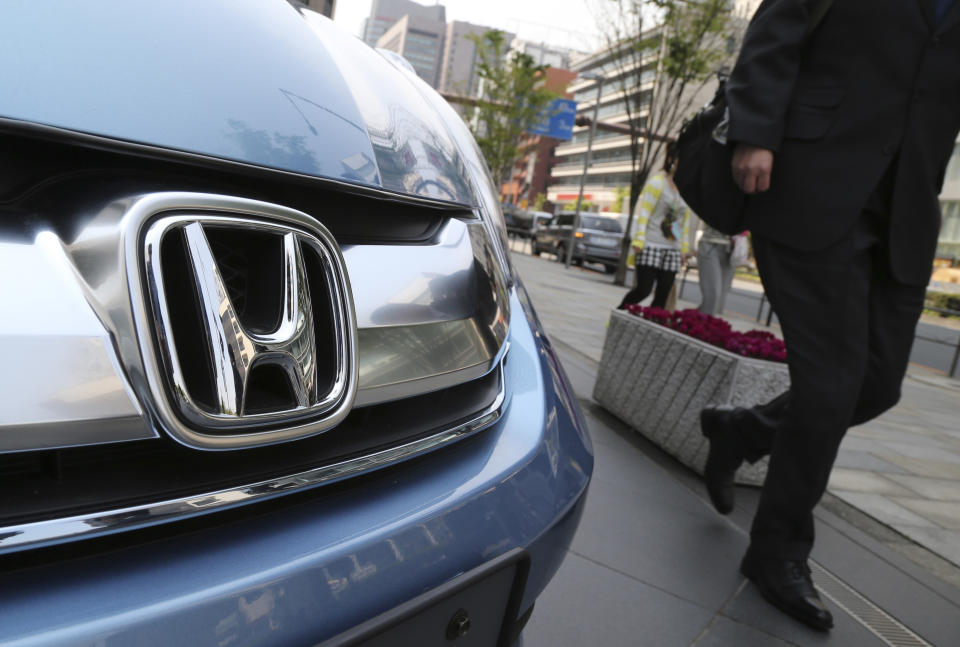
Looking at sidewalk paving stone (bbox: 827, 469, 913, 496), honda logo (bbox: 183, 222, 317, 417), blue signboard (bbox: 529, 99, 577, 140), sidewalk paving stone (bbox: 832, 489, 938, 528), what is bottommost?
sidewalk paving stone (bbox: 827, 469, 913, 496)

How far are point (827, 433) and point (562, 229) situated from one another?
21.0 m

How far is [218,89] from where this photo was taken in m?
0.74

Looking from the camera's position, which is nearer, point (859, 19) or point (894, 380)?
point (859, 19)

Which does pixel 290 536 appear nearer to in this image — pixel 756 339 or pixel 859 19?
pixel 859 19

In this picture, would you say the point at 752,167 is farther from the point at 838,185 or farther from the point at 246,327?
the point at 246,327

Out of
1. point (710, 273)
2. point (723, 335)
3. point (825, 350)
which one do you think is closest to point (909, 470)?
point (723, 335)

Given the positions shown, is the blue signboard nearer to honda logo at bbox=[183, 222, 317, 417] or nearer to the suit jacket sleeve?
the suit jacket sleeve

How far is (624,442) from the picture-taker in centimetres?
324

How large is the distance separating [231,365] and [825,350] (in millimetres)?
1551

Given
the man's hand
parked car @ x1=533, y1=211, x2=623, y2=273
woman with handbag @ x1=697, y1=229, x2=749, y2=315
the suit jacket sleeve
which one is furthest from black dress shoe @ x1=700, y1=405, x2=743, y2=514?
parked car @ x1=533, y1=211, x2=623, y2=273

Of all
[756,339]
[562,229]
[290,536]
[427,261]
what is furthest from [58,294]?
[562,229]

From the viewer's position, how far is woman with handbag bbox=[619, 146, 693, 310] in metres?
5.72

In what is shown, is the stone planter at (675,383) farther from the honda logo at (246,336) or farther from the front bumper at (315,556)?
the honda logo at (246,336)

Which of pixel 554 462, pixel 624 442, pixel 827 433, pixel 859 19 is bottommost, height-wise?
pixel 624 442
